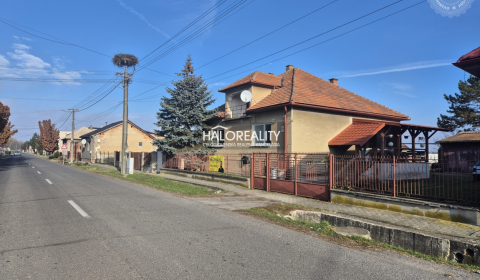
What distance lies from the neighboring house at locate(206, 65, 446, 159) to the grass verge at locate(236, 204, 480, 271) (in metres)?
7.34

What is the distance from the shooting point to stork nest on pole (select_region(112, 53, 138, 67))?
2167 centimetres

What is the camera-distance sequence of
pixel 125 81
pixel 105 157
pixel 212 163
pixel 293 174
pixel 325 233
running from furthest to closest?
pixel 105 157 → pixel 125 81 → pixel 212 163 → pixel 293 174 → pixel 325 233

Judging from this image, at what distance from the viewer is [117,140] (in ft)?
138

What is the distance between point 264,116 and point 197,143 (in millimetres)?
7097

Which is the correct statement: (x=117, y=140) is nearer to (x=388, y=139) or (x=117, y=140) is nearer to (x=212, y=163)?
(x=212, y=163)

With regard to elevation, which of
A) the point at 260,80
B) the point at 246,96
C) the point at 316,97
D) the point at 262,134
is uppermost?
the point at 260,80

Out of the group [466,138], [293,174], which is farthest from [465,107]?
[293,174]

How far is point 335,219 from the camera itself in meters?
7.52

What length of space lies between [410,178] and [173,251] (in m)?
7.02

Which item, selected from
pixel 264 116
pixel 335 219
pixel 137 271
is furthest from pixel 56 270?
pixel 264 116

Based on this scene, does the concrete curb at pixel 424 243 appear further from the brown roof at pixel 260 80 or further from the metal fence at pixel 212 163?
the brown roof at pixel 260 80

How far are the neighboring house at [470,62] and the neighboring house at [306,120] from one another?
7.48 m

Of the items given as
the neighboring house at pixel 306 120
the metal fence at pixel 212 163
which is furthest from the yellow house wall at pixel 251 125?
the metal fence at pixel 212 163

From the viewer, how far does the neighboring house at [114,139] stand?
132 ft
